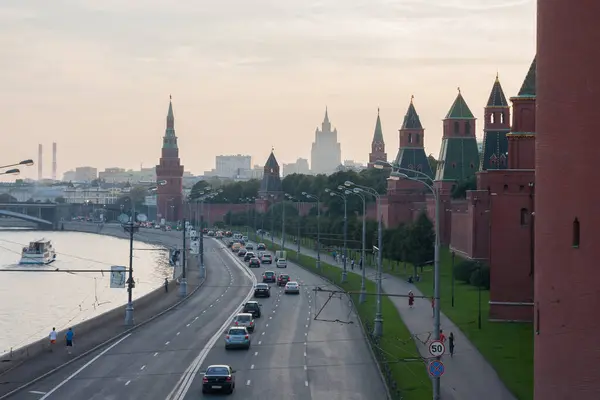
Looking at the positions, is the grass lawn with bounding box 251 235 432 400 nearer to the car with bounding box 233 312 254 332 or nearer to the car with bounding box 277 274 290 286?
the car with bounding box 233 312 254 332

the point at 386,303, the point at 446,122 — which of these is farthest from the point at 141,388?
the point at 446,122

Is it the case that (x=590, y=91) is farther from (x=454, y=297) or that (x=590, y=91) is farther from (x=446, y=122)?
(x=446, y=122)

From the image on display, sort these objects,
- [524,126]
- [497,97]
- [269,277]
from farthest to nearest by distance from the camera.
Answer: [497,97] < [269,277] < [524,126]

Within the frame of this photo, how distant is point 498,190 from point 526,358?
530 inches

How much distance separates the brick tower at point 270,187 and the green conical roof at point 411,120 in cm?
6730

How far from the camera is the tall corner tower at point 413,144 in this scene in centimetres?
11175

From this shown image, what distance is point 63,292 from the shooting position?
85.2m

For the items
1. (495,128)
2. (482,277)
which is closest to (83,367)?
(482,277)

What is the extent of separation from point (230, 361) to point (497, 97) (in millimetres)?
51008

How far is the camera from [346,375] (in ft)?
112

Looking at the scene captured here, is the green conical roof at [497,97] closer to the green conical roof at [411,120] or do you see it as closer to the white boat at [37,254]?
the green conical roof at [411,120]

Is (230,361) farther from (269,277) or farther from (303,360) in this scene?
(269,277)

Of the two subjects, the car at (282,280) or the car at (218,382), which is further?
the car at (282,280)

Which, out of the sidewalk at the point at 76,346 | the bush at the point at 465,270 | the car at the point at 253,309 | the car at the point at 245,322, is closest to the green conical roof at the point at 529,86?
the car at the point at 245,322
